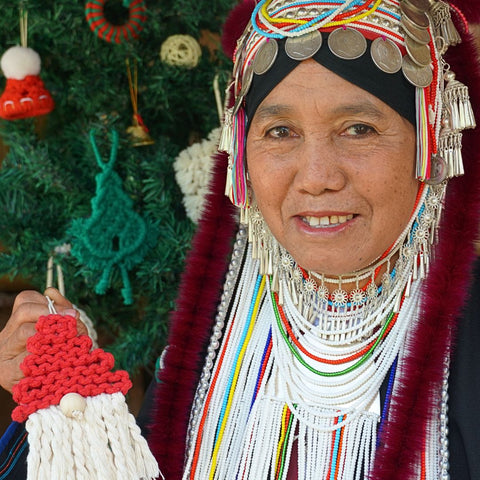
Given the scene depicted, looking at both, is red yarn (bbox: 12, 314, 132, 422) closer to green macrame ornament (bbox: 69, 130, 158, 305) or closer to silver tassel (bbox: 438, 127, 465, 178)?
green macrame ornament (bbox: 69, 130, 158, 305)

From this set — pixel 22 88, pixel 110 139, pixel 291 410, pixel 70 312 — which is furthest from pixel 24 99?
pixel 291 410

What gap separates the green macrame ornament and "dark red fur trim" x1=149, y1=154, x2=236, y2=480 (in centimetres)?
31

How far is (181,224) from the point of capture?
2.19m

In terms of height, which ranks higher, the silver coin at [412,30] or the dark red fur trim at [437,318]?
the silver coin at [412,30]

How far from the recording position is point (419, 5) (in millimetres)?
1533

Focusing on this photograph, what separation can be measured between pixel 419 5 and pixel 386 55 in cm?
15

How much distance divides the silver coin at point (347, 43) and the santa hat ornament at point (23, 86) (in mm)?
979

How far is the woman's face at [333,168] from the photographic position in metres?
1.49

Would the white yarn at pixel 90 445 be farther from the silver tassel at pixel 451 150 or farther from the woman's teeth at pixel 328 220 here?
the silver tassel at pixel 451 150

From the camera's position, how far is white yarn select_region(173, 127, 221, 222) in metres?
2.13

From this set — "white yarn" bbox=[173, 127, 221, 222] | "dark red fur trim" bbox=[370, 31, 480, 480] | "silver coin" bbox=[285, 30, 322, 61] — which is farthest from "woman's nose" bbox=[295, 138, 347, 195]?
"white yarn" bbox=[173, 127, 221, 222]

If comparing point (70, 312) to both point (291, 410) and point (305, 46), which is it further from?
point (305, 46)

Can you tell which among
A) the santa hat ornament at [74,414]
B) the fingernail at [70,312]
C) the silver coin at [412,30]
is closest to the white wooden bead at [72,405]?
the santa hat ornament at [74,414]

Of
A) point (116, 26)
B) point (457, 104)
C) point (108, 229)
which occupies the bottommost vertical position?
point (108, 229)
